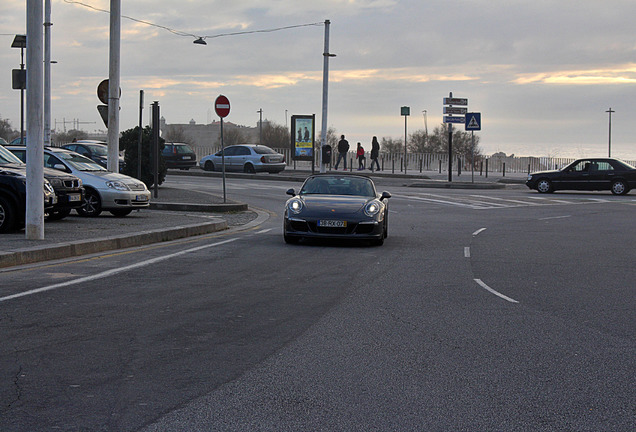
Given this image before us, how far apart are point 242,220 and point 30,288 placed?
10.8 metres

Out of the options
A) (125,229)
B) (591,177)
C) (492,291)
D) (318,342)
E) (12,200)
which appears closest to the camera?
(318,342)

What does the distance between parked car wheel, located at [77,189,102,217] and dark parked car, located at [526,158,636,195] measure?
21.8 meters

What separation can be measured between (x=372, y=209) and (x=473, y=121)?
24.1m

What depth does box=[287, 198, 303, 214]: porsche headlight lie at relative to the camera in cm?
1423

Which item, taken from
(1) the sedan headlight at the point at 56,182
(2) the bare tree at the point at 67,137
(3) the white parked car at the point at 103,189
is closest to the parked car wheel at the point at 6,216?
(1) the sedan headlight at the point at 56,182

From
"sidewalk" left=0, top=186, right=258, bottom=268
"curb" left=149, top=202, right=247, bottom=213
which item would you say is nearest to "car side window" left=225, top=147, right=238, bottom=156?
"sidewalk" left=0, top=186, right=258, bottom=268

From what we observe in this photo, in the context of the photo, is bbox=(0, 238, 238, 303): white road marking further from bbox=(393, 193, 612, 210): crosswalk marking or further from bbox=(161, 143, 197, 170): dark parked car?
bbox=(161, 143, 197, 170): dark parked car

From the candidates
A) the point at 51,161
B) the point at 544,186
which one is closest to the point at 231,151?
the point at 544,186

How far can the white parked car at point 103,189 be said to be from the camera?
712 inches

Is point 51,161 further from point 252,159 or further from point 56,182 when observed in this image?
point 252,159

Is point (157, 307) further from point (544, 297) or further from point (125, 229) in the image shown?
point (125, 229)

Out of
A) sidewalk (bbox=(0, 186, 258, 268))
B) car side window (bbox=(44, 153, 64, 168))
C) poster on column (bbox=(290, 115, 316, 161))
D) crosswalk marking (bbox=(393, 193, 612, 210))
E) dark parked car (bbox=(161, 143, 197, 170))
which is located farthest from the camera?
dark parked car (bbox=(161, 143, 197, 170))

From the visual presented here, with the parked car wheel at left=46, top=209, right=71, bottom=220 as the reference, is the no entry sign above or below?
above

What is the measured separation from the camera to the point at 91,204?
18.2m
